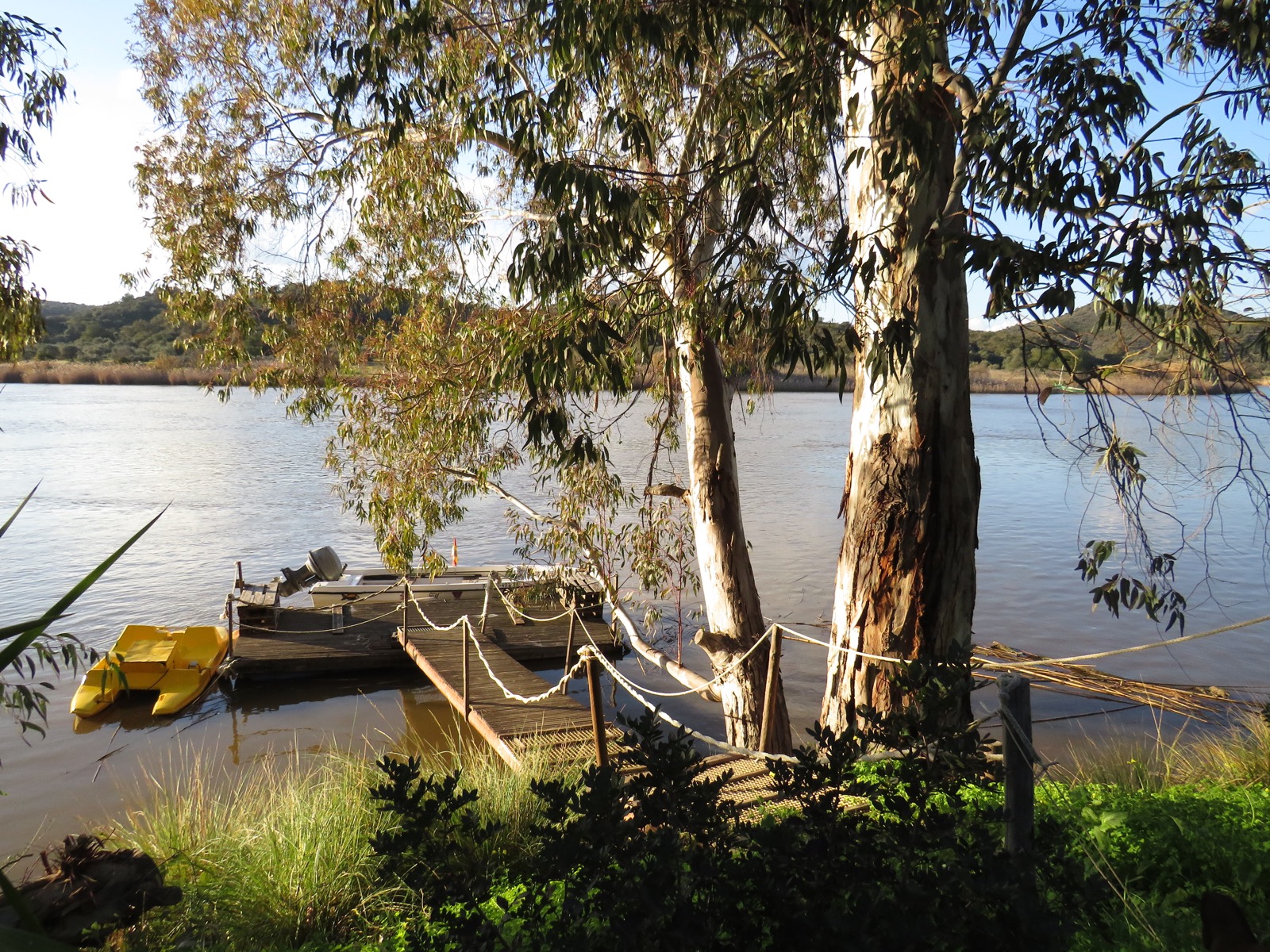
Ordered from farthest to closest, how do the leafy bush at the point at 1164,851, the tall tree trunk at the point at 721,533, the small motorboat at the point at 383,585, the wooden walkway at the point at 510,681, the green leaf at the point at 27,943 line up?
1. the small motorboat at the point at 383,585
2. the wooden walkway at the point at 510,681
3. the tall tree trunk at the point at 721,533
4. the leafy bush at the point at 1164,851
5. the green leaf at the point at 27,943

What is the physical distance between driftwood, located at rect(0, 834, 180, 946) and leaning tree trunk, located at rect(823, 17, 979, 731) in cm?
319

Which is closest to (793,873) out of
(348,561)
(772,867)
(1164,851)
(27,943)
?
(772,867)

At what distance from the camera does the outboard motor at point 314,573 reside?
42.9 ft

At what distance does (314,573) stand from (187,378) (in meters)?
50.1

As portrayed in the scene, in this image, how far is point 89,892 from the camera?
3432 millimetres

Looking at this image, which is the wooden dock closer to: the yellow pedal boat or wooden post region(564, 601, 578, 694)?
wooden post region(564, 601, 578, 694)

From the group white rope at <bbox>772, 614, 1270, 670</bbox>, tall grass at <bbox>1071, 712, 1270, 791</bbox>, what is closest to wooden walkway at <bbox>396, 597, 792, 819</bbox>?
white rope at <bbox>772, 614, 1270, 670</bbox>

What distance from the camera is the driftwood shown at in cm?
338

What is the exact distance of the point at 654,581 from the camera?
31.0 ft

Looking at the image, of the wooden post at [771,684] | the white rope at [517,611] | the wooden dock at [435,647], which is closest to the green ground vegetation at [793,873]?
the wooden post at [771,684]

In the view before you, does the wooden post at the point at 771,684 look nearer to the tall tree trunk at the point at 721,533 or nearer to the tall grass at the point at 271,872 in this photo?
the tall tree trunk at the point at 721,533

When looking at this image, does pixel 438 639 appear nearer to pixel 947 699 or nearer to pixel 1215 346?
pixel 1215 346

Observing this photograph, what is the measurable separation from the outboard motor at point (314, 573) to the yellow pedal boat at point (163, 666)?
1024 mm

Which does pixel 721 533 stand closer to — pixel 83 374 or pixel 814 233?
pixel 814 233
